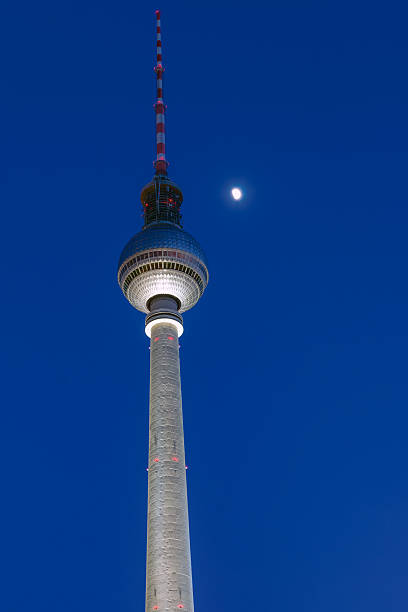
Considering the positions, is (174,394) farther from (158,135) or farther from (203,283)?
(158,135)

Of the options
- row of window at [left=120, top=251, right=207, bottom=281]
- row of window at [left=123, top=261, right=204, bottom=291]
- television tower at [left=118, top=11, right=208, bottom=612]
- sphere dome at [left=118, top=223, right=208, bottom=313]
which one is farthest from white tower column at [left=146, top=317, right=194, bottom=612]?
row of window at [left=120, top=251, right=207, bottom=281]

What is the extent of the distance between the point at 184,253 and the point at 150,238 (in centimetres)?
363

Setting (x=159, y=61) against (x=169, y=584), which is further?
(x=159, y=61)

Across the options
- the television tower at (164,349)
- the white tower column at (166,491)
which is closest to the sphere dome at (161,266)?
the television tower at (164,349)

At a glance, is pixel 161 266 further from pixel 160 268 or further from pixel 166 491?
pixel 166 491

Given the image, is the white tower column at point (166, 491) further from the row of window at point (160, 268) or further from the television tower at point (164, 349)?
the row of window at point (160, 268)

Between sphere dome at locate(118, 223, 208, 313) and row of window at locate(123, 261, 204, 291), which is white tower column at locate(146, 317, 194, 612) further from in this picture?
row of window at locate(123, 261, 204, 291)

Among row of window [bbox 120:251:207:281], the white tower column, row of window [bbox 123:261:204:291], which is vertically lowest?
the white tower column

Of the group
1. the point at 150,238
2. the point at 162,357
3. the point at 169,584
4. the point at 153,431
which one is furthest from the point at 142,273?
the point at 169,584

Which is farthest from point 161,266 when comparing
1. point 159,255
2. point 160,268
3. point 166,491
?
point 166,491

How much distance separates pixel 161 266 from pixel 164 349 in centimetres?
867

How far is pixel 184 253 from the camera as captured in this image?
64.4 m

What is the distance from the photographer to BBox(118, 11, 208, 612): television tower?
48469 mm

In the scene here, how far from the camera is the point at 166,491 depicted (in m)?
51.5
